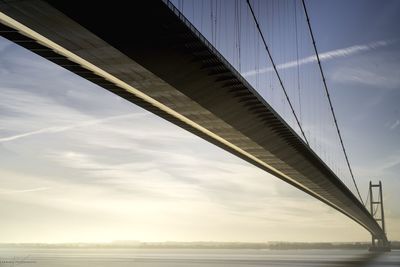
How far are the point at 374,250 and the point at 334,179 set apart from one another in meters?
95.7

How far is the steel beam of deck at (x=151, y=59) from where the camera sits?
14.2 m

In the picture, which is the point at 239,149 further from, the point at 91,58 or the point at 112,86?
the point at 91,58

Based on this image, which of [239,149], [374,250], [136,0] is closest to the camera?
[136,0]

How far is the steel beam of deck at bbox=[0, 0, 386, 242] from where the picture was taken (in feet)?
46.5

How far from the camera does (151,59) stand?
17.4 metres

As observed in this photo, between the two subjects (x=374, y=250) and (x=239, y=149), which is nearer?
(x=239, y=149)

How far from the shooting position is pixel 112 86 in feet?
Answer: 69.4

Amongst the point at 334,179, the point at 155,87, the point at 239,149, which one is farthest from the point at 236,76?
the point at 334,179

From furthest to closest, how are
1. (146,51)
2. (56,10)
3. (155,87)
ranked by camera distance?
(155,87) < (146,51) < (56,10)

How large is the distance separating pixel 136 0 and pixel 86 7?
1572 mm

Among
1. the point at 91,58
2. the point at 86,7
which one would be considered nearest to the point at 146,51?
the point at 91,58

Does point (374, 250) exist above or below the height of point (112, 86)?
below

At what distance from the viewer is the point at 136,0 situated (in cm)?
1421

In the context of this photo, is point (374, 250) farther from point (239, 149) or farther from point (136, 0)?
point (136, 0)
